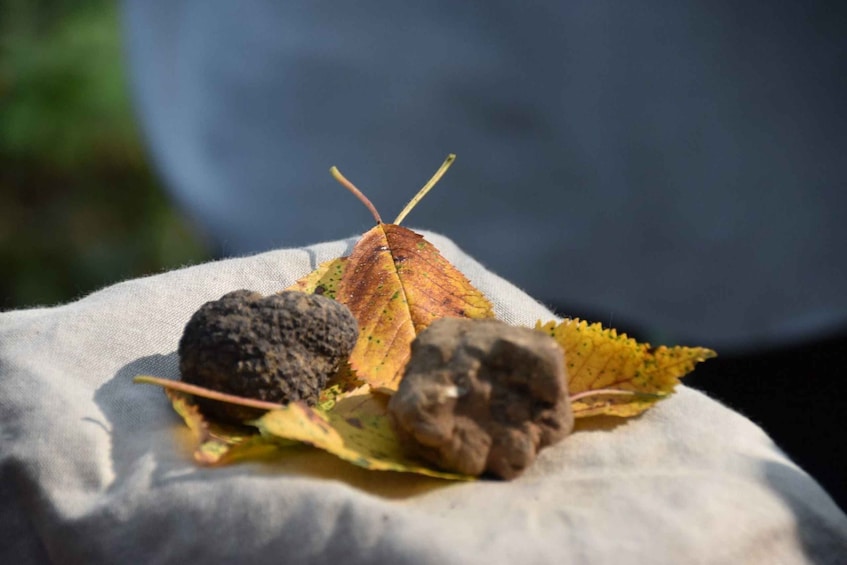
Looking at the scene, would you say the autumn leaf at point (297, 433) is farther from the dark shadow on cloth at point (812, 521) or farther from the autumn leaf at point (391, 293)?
the dark shadow on cloth at point (812, 521)

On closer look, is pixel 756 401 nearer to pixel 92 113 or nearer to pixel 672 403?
pixel 672 403

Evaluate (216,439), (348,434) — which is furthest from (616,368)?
(216,439)

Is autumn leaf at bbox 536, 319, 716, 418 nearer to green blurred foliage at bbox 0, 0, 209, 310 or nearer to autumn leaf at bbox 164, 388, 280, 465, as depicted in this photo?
autumn leaf at bbox 164, 388, 280, 465

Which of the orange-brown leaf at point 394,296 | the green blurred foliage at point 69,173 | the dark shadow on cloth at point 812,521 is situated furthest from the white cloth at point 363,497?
the green blurred foliage at point 69,173

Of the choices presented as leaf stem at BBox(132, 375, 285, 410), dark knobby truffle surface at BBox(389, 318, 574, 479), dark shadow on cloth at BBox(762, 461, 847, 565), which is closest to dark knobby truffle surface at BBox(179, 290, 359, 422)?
leaf stem at BBox(132, 375, 285, 410)

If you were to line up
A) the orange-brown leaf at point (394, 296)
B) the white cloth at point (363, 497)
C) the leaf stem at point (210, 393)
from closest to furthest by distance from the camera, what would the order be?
the white cloth at point (363, 497)
the leaf stem at point (210, 393)
the orange-brown leaf at point (394, 296)

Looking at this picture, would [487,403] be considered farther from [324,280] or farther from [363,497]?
[324,280]

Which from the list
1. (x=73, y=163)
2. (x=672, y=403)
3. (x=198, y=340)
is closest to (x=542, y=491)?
(x=672, y=403)
